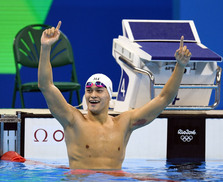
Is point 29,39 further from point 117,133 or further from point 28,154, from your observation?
point 117,133

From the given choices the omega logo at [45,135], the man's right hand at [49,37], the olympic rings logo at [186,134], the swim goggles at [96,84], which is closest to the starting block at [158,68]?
the olympic rings logo at [186,134]

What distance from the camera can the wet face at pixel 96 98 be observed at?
15.5ft

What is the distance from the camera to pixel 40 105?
9000 millimetres

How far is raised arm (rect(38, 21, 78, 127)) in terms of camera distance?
4.16 meters

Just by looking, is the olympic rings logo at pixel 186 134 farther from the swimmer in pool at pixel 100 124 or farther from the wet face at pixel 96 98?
the wet face at pixel 96 98

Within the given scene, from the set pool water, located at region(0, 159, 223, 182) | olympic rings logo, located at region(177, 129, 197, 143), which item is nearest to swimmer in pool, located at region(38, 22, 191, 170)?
pool water, located at region(0, 159, 223, 182)

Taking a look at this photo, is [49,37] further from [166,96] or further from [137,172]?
[137,172]

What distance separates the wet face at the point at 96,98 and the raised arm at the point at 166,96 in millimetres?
280

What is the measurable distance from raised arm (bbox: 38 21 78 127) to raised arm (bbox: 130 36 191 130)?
1.75 ft

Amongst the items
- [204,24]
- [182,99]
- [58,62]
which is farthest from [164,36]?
[204,24]

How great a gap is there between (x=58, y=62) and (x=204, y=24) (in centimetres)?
226

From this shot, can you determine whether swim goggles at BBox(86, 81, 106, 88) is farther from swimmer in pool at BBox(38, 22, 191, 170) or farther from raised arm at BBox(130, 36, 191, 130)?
raised arm at BBox(130, 36, 191, 130)

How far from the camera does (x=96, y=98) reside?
473cm

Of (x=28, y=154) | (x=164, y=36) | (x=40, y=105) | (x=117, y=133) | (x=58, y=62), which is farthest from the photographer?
(x=40, y=105)
